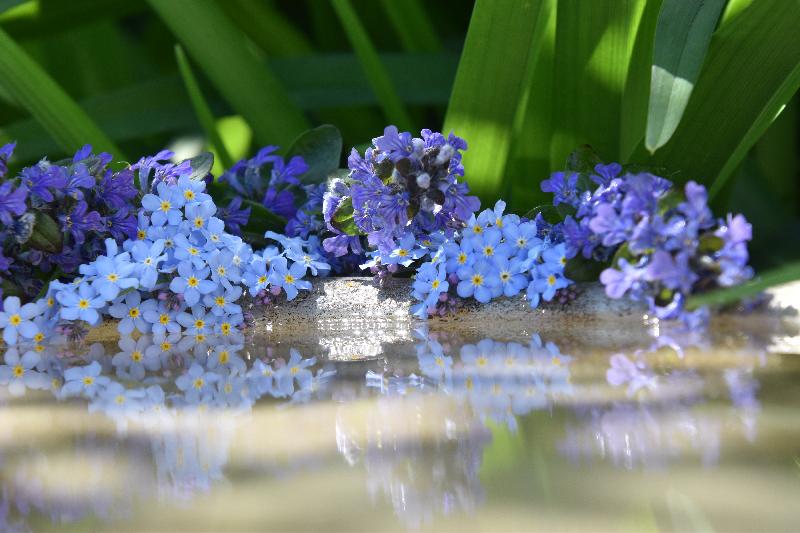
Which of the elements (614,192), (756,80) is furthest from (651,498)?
(756,80)

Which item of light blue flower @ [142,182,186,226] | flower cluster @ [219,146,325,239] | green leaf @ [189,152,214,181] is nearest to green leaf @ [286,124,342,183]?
flower cluster @ [219,146,325,239]

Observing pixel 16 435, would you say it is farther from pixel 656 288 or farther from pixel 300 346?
pixel 656 288

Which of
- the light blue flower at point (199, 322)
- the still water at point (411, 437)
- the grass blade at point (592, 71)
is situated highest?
the grass blade at point (592, 71)

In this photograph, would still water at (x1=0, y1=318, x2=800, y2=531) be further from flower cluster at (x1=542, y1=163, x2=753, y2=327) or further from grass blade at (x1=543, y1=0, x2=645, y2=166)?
grass blade at (x1=543, y1=0, x2=645, y2=166)

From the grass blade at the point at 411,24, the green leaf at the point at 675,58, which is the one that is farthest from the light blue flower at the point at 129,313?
the grass blade at the point at 411,24


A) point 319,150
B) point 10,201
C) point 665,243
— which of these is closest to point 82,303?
point 10,201

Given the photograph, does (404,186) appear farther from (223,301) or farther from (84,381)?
(84,381)

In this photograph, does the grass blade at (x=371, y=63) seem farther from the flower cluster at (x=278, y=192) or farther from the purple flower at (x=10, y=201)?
the purple flower at (x=10, y=201)
